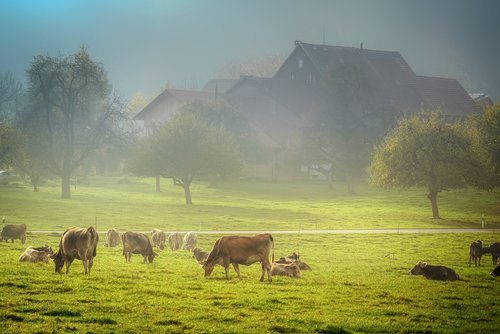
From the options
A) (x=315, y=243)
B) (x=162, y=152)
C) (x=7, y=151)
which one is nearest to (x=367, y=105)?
(x=162, y=152)

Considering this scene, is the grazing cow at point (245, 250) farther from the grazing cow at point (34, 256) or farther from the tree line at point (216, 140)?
the tree line at point (216, 140)

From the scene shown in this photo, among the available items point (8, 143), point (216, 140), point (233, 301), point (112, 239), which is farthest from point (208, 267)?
point (8, 143)

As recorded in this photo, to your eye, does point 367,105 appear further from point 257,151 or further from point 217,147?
point 217,147

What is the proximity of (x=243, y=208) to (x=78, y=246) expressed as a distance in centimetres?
4462

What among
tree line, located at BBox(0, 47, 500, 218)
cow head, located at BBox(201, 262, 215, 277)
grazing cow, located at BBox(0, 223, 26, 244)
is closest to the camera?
cow head, located at BBox(201, 262, 215, 277)

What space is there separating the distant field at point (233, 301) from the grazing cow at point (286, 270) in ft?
1.64

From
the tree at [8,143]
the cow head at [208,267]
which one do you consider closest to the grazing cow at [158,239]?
the cow head at [208,267]

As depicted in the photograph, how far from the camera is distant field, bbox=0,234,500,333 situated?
56.1ft

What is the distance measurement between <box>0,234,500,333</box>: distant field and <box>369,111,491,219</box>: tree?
106 ft

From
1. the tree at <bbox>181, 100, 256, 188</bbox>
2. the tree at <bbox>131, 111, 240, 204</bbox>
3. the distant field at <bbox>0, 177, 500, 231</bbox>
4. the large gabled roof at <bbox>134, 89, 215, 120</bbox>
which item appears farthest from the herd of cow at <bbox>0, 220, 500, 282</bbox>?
the large gabled roof at <bbox>134, 89, 215, 120</bbox>

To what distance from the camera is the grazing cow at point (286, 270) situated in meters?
26.1

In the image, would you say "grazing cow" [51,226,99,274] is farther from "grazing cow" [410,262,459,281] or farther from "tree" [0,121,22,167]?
"tree" [0,121,22,167]

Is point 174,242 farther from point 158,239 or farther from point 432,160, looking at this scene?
point 432,160

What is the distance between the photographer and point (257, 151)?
100 metres
